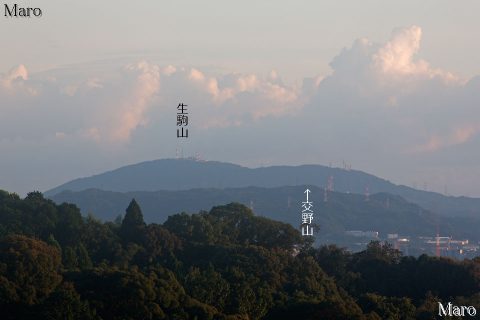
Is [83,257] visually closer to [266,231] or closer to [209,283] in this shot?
[209,283]

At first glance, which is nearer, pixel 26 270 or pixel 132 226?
pixel 26 270

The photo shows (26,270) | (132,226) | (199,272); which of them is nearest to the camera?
(26,270)

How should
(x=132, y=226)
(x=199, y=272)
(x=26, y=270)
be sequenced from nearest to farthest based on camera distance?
(x=26, y=270), (x=199, y=272), (x=132, y=226)

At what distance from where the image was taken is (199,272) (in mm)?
61156

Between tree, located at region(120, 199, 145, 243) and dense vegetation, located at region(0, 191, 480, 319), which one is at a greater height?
tree, located at region(120, 199, 145, 243)

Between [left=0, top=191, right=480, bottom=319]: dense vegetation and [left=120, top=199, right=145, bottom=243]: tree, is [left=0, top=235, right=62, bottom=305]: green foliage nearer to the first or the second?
[left=0, top=191, right=480, bottom=319]: dense vegetation

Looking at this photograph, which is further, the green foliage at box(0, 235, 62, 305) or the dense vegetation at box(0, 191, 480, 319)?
the green foliage at box(0, 235, 62, 305)

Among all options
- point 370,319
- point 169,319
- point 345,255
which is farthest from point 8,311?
point 345,255

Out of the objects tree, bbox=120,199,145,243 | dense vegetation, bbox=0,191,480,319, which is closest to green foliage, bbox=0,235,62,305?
dense vegetation, bbox=0,191,480,319

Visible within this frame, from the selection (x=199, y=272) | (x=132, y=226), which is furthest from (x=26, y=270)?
(x=132, y=226)

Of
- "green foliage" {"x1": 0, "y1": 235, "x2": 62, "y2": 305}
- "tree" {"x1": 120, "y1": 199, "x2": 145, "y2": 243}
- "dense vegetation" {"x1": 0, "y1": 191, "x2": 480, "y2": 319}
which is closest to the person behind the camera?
"dense vegetation" {"x1": 0, "y1": 191, "x2": 480, "y2": 319}

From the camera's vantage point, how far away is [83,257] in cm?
6650

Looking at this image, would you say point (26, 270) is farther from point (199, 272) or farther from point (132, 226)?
point (132, 226)

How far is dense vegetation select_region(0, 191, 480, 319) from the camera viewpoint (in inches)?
2005
